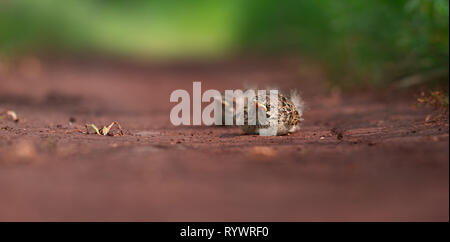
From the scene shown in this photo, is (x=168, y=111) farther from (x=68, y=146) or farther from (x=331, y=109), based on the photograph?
(x=68, y=146)

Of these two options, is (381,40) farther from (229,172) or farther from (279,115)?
(229,172)

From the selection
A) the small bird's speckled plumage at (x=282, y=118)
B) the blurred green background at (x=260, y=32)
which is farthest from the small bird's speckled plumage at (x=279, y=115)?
the blurred green background at (x=260, y=32)

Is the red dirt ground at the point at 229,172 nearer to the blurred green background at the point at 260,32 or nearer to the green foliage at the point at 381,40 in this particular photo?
the green foliage at the point at 381,40

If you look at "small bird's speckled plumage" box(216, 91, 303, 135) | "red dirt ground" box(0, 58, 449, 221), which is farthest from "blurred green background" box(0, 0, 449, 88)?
"small bird's speckled plumage" box(216, 91, 303, 135)

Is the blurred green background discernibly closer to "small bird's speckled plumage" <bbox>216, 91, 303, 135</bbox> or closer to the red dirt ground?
the red dirt ground

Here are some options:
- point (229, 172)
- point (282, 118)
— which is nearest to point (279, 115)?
point (282, 118)

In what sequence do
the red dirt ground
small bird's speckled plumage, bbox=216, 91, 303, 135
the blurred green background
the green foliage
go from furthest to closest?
the blurred green background, the green foliage, small bird's speckled plumage, bbox=216, 91, 303, 135, the red dirt ground
